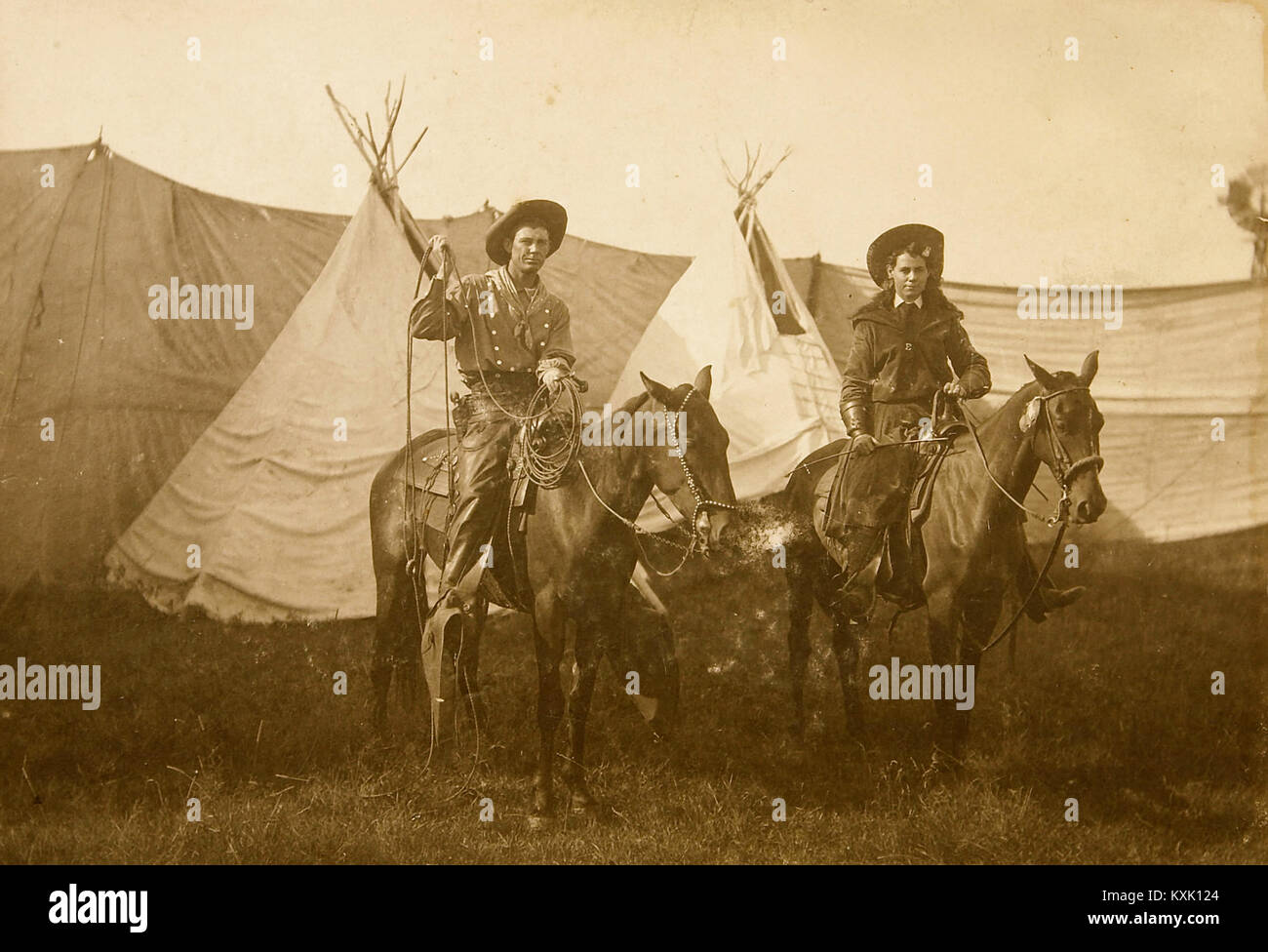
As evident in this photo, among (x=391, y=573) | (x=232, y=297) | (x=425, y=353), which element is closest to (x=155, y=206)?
(x=232, y=297)

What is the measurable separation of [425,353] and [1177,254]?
3.80 m

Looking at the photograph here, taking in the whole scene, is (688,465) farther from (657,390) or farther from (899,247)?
(899,247)

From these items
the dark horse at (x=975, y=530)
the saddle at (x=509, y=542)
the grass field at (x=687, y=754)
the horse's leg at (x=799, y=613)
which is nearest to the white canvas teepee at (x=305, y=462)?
the grass field at (x=687, y=754)

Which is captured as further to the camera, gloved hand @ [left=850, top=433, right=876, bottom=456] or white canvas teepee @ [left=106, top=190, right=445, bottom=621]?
white canvas teepee @ [left=106, top=190, right=445, bottom=621]

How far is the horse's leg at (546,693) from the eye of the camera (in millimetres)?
5039

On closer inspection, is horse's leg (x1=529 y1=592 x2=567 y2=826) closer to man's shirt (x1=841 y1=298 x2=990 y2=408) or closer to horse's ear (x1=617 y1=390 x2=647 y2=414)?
horse's ear (x1=617 y1=390 x2=647 y2=414)

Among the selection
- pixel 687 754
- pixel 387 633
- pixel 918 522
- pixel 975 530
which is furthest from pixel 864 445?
pixel 387 633

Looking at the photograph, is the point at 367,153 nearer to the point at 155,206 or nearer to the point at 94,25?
the point at 155,206

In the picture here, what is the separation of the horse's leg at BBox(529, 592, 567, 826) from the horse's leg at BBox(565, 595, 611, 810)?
0.08m

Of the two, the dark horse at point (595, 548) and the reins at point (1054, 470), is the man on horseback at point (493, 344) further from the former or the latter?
the reins at point (1054, 470)

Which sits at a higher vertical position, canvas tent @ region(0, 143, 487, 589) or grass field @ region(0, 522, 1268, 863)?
canvas tent @ region(0, 143, 487, 589)

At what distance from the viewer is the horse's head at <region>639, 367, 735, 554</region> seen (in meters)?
4.78

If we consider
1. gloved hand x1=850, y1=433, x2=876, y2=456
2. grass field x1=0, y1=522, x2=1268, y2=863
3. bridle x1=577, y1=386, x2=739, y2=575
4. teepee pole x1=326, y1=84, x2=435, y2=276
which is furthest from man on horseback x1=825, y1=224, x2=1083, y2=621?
teepee pole x1=326, y1=84, x2=435, y2=276
